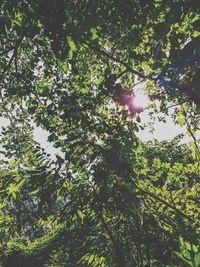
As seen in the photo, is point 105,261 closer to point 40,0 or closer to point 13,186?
point 13,186

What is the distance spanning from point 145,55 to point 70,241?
3.88 metres

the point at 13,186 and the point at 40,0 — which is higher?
the point at 40,0

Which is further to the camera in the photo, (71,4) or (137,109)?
(137,109)

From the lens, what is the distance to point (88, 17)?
3520 mm

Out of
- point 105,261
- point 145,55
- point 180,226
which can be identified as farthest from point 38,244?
point 145,55

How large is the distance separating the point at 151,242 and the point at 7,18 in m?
3.84

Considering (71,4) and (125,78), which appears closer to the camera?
(71,4)

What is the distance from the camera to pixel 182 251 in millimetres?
3557

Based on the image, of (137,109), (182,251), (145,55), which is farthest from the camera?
(145,55)

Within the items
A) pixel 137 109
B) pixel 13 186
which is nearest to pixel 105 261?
pixel 13 186

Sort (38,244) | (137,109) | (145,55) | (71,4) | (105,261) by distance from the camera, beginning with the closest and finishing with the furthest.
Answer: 1. (71,4)
2. (137,109)
3. (105,261)
4. (145,55)
5. (38,244)

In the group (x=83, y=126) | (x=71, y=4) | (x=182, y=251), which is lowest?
(x=182, y=251)

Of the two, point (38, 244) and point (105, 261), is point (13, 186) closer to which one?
point (105, 261)

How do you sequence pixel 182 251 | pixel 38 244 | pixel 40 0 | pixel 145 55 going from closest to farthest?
1. pixel 40 0
2. pixel 182 251
3. pixel 145 55
4. pixel 38 244
